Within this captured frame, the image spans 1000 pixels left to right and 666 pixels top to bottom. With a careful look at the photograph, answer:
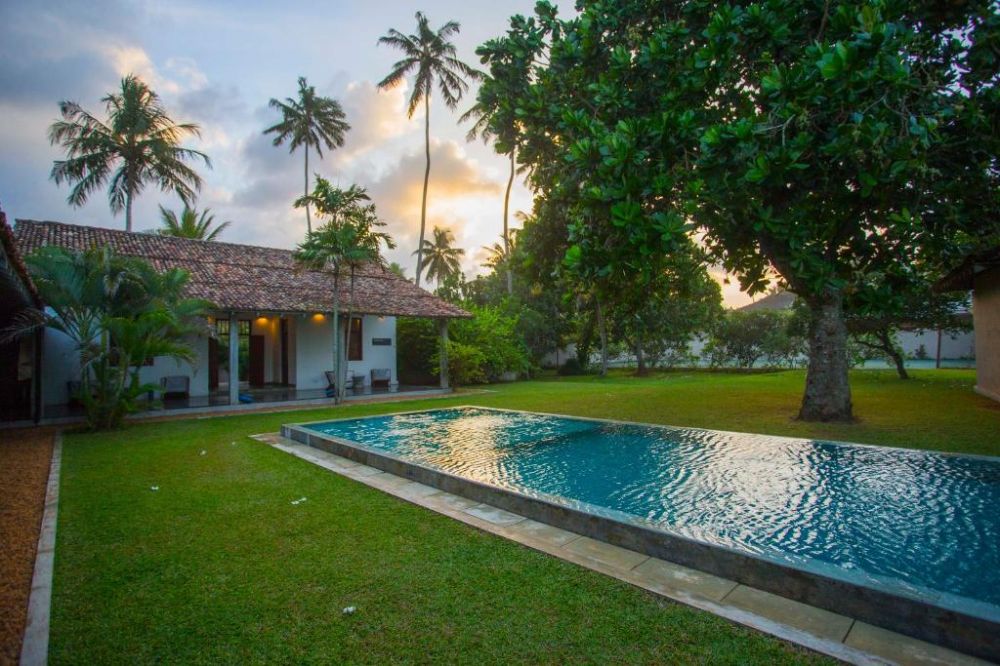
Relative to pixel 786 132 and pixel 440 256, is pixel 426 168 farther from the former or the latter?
pixel 786 132

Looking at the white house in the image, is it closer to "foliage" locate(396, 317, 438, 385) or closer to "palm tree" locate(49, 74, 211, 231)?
"foliage" locate(396, 317, 438, 385)

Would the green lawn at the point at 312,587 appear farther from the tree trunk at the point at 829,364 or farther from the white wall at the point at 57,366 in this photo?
the white wall at the point at 57,366

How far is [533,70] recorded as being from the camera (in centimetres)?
1073

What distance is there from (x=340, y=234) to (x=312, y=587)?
39.4ft

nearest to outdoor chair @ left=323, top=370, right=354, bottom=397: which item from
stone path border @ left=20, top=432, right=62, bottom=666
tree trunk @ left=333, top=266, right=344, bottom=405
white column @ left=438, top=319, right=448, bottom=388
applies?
tree trunk @ left=333, top=266, right=344, bottom=405

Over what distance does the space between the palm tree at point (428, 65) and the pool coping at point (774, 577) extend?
27.0 m

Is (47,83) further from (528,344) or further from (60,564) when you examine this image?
(528,344)

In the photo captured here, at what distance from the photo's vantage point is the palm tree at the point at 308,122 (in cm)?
3120

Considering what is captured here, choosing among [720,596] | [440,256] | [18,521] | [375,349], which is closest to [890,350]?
[375,349]

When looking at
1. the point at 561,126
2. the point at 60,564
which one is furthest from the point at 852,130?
the point at 60,564

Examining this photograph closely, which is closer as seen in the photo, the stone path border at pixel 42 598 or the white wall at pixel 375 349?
the stone path border at pixel 42 598

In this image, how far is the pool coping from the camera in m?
2.92

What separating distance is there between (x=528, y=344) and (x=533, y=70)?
59.9ft

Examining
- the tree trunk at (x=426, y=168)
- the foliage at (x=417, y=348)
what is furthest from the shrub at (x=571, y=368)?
the tree trunk at (x=426, y=168)
